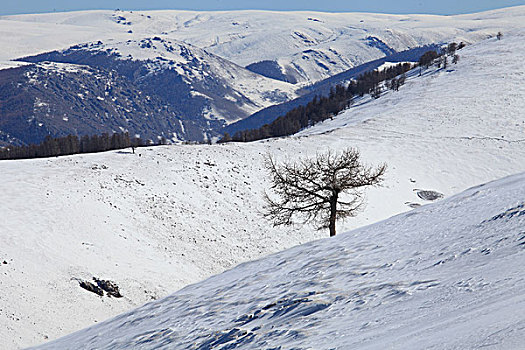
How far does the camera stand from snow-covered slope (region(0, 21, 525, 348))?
958 inches

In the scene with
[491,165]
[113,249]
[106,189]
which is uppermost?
[106,189]

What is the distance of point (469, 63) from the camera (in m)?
118

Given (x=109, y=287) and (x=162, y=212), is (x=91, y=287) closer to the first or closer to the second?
(x=109, y=287)

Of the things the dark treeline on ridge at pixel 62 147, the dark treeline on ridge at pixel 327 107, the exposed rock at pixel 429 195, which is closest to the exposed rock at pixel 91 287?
Answer: the exposed rock at pixel 429 195

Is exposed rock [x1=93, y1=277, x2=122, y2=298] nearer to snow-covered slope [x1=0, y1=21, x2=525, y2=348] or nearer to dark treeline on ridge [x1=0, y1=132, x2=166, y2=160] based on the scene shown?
snow-covered slope [x1=0, y1=21, x2=525, y2=348]

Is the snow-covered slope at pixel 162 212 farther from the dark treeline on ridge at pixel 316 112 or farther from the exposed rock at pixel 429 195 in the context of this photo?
the dark treeline on ridge at pixel 316 112

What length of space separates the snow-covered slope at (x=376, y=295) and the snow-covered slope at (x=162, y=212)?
0.78ft

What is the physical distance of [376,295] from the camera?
1062cm

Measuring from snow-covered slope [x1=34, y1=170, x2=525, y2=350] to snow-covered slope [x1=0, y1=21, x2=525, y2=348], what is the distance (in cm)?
24

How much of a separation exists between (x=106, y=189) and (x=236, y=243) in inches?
415

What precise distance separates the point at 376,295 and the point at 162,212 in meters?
27.3

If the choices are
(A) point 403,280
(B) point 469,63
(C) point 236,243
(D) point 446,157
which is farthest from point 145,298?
(B) point 469,63

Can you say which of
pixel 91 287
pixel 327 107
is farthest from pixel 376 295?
pixel 327 107

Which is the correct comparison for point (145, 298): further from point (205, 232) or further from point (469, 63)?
point (469, 63)
